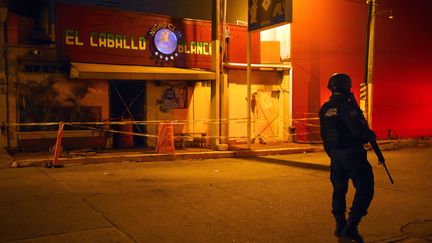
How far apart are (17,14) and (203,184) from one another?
8.98 metres

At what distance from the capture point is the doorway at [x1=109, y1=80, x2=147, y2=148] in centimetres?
1538

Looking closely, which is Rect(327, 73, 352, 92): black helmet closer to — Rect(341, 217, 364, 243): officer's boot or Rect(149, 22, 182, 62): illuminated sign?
Rect(341, 217, 364, 243): officer's boot

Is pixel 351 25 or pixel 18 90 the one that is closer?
pixel 18 90

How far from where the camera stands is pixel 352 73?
19.5m

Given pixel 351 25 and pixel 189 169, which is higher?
pixel 351 25

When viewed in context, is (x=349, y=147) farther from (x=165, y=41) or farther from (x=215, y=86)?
(x=165, y=41)

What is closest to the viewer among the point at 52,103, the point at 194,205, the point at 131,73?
the point at 194,205

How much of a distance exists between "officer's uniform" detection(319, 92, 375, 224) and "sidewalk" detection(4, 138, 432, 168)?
846 cm

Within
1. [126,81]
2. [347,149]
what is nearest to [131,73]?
[126,81]

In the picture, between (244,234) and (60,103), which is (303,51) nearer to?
(60,103)

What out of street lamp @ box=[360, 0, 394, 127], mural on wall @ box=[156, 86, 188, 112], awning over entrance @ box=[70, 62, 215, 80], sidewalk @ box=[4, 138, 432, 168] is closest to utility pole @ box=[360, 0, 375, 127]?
street lamp @ box=[360, 0, 394, 127]

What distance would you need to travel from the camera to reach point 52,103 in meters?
14.1

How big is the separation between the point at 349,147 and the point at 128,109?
10.9 metres

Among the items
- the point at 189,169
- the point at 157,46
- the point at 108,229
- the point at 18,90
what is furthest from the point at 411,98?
the point at 108,229
